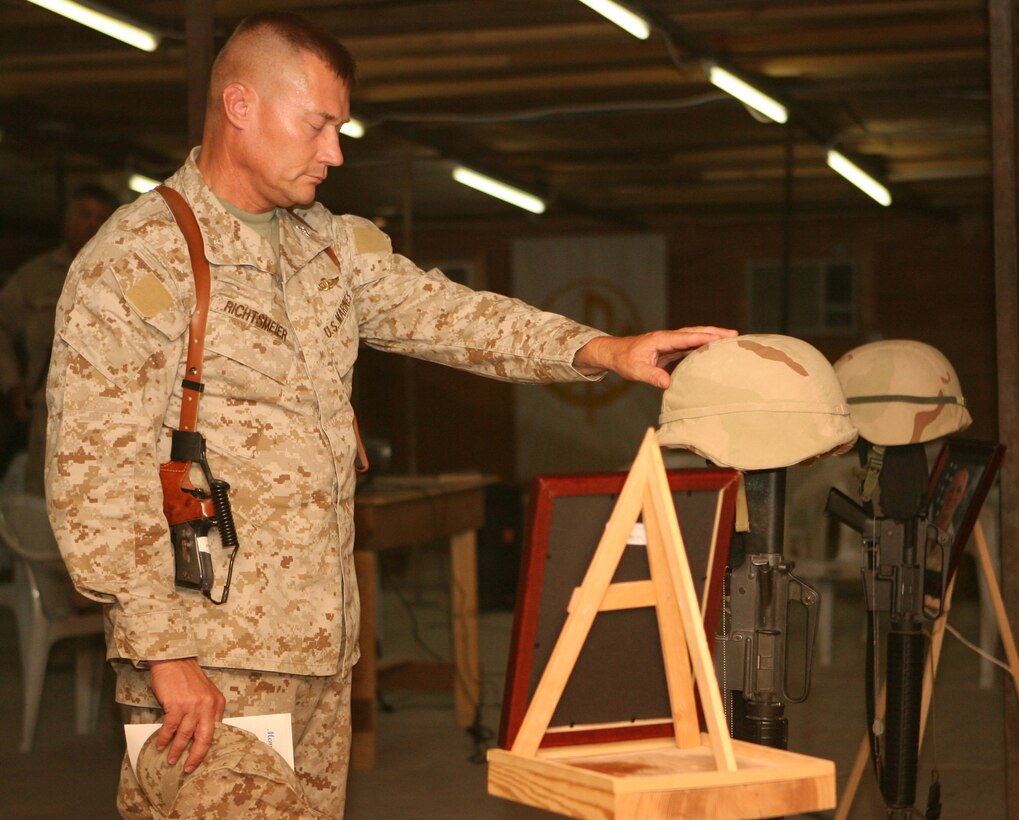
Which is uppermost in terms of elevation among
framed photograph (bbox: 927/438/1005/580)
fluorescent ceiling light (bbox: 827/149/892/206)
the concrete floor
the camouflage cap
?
fluorescent ceiling light (bbox: 827/149/892/206)

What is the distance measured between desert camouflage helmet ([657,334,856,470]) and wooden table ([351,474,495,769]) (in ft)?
8.15

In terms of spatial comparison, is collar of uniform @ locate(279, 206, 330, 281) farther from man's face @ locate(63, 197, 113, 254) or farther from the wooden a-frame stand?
man's face @ locate(63, 197, 113, 254)

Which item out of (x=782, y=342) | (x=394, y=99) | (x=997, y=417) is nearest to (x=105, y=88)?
(x=394, y=99)

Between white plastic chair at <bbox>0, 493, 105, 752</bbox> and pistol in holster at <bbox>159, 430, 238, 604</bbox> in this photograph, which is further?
white plastic chair at <bbox>0, 493, 105, 752</bbox>

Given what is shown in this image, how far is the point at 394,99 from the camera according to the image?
26.0ft

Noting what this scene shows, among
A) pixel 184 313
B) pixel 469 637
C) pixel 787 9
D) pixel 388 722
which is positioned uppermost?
pixel 787 9

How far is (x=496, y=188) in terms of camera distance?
441 inches

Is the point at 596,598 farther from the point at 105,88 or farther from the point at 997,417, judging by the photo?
the point at 105,88

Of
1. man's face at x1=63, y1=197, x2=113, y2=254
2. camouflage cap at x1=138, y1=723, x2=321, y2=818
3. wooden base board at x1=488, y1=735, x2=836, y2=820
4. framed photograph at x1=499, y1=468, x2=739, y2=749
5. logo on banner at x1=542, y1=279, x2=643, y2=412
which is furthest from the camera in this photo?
logo on banner at x1=542, y1=279, x2=643, y2=412

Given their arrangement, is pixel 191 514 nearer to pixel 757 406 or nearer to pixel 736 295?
pixel 757 406

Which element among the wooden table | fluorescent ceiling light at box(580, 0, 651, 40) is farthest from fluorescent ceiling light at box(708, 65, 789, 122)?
the wooden table

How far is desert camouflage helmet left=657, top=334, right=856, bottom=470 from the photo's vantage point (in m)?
2.41

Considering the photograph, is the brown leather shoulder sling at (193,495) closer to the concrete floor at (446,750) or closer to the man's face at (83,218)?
the concrete floor at (446,750)

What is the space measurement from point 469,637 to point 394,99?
3610 millimetres
